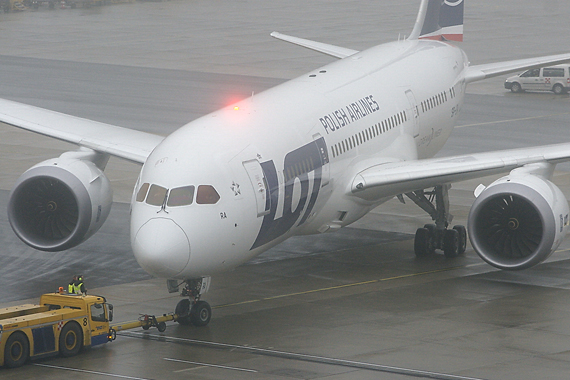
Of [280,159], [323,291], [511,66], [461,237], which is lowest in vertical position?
[323,291]

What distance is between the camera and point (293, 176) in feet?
86.3

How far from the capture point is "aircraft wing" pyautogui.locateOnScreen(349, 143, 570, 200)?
29.2 m

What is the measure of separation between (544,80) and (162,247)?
4828 cm

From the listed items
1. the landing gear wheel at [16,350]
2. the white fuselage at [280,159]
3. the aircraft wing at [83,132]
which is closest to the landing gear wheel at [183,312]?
the white fuselage at [280,159]

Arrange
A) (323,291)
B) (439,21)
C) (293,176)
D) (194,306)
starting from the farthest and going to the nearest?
(439,21) < (323,291) < (293,176) < (194,306)

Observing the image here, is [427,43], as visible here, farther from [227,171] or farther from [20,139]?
[20,139]

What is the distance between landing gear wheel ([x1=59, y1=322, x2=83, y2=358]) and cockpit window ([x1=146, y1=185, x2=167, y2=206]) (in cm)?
311

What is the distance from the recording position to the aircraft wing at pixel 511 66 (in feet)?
122

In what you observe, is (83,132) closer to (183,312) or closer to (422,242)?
(183,312)

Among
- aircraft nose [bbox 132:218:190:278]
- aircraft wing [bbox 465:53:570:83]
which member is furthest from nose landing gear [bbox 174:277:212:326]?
aircraft wing [bbox 465:53:570:83]

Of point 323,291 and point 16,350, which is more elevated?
point 323,291

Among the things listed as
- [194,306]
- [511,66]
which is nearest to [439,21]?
[511,66]

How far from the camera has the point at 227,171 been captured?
24.1m

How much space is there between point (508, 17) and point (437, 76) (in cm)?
6506
